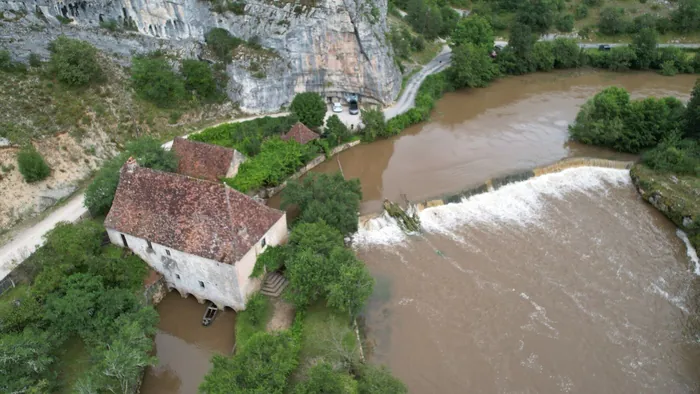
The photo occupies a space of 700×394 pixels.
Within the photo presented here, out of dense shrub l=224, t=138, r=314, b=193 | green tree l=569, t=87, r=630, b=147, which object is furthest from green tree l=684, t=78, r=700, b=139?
dense shrub l=224, t=138, r=314, b=193

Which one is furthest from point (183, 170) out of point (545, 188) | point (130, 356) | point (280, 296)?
point (545, 188)

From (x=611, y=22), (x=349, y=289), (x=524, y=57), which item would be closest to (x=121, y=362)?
(x=349, y=289)

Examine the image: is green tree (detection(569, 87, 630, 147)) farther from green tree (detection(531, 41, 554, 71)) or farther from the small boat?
the small boat

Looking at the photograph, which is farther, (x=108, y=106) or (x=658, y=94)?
(x=658, y=94)

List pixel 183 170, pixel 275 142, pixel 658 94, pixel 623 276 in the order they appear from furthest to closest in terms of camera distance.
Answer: pixel 658 94
pixel 275 142
pixel 183 170
pixel 623 276

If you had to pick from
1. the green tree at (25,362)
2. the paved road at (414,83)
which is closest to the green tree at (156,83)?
the paved road at (414,83)

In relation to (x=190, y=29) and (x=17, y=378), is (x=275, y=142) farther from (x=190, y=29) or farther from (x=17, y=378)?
(x=17, y=378)

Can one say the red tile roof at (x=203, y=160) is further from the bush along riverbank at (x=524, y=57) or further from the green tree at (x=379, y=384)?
the bush along riverbank at (x=524, y=57)
